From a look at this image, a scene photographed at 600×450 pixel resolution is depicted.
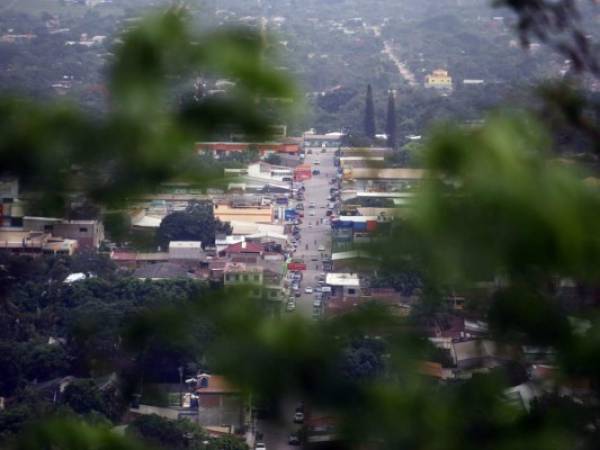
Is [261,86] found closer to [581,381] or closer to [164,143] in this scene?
[164,143]


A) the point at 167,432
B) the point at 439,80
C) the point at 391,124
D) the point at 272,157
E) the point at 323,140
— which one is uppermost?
the point at 439,80

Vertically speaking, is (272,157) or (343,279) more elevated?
(272,157)

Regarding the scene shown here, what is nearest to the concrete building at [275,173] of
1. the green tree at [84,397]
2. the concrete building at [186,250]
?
the concrete building at [186,250]

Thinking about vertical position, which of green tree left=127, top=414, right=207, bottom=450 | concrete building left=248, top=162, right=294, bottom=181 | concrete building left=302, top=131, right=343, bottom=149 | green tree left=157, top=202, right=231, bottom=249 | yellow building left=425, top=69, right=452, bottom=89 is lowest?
green tree left=127, top=414, right=207, bottom=450

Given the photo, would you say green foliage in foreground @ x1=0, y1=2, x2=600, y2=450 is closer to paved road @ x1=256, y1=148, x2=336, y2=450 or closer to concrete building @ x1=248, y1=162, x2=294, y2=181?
paved road @ x1=256, y1=148, x2=336, y2=450

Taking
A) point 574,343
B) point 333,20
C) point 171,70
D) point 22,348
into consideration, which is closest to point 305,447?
point 574,343

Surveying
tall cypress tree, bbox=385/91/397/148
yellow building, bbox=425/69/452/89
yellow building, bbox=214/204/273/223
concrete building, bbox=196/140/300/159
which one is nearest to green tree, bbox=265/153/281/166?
concrete building, bbox=196/140/300/159

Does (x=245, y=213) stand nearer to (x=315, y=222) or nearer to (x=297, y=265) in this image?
(x=315, y=222)

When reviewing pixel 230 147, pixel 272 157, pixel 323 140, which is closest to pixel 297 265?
pixel 272 157

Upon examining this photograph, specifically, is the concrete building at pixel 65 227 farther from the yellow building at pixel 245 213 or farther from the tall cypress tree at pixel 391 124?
the tall cypress tree at pixel 391 124

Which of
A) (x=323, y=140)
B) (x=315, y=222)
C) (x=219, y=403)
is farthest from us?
(x=323, y=140)
